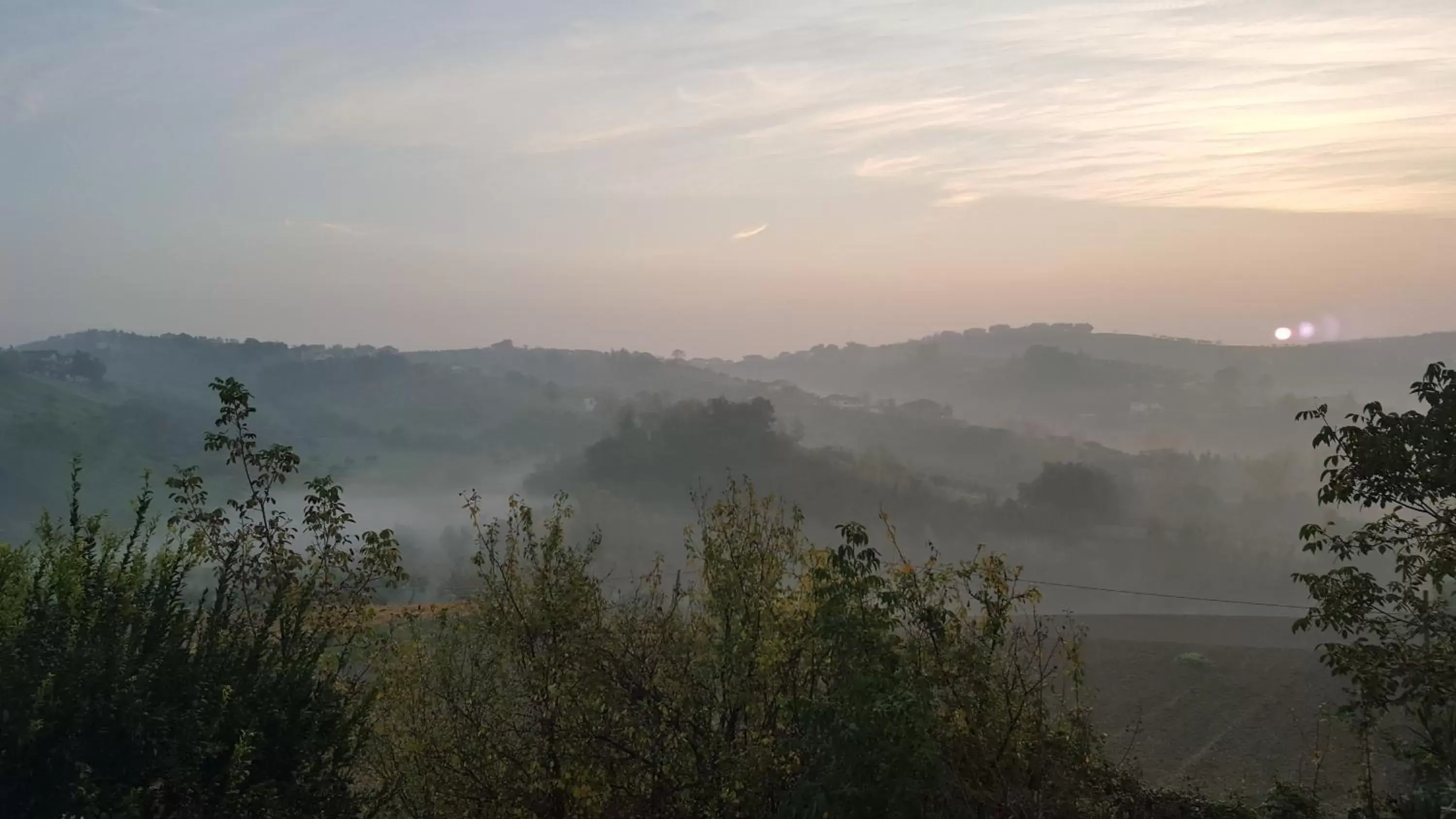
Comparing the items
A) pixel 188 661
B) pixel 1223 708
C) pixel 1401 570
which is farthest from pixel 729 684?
pixel 1223 708

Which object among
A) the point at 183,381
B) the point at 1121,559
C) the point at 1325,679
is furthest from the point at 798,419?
the point at 1325,679

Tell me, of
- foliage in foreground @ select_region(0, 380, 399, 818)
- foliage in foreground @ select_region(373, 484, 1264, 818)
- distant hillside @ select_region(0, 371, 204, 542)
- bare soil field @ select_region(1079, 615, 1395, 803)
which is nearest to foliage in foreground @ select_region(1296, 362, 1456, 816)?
foliage in foreground @ select_region(373, 484, 1264, 818)

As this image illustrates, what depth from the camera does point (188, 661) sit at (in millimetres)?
7270

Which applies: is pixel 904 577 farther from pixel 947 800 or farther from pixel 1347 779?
pixel 1347 779

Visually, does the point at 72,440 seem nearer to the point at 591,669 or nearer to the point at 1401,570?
the point at 591,669

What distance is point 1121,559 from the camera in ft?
491

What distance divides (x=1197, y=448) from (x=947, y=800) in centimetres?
20870

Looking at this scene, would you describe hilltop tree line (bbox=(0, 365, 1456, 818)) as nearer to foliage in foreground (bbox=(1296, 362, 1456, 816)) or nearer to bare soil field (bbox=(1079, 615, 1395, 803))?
foliage in foreground (bbox=(1296, 362, 1456, 816))

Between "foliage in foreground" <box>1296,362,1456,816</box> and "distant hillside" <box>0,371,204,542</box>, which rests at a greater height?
"foliage in foreground" <box>1296,362,1456,816</box>

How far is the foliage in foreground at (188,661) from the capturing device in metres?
6.20

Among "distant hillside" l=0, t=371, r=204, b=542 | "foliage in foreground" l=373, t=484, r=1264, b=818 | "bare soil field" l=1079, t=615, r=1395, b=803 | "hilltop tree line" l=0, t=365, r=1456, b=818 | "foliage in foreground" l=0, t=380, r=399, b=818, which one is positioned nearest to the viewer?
"foliage in foreground" l=0, t=380, r=399, b=818

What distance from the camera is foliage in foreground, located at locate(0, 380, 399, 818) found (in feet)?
20.3

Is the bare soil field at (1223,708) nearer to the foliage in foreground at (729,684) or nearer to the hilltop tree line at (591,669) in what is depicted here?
the hilltop tree line at (591,669)

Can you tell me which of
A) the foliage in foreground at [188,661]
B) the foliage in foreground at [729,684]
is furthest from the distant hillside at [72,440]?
the foliage in foreground at [729,684]
